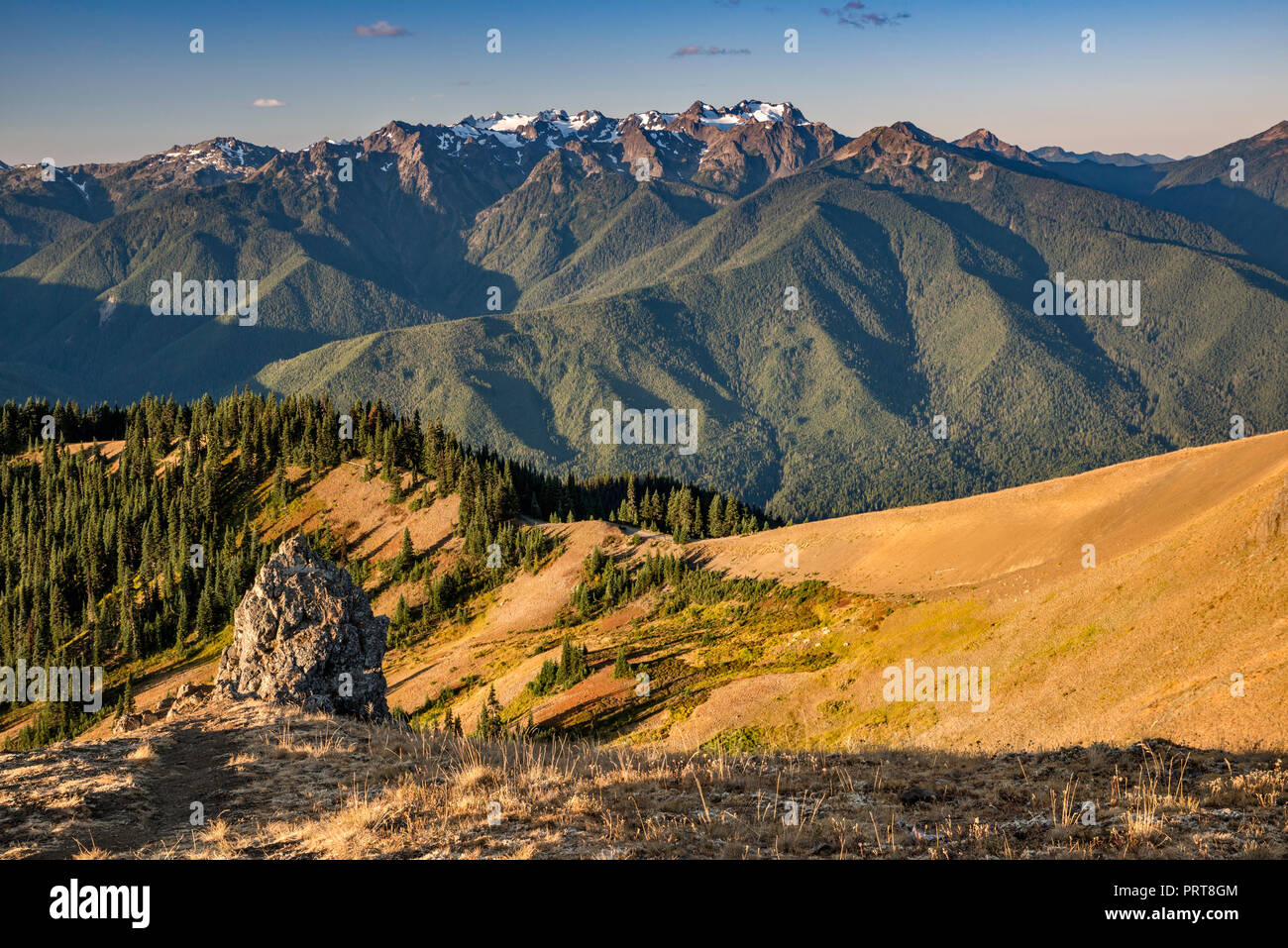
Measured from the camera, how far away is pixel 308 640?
141 ft

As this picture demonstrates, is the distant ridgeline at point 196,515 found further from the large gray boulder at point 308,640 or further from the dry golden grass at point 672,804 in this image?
the dry golden grass at point 672,804

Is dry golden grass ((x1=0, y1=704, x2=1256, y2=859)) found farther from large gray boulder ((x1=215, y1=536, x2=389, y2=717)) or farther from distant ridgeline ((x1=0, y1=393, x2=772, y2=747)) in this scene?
distant ridgeline ((x1=0, y1=393, x2=772, y2=747))

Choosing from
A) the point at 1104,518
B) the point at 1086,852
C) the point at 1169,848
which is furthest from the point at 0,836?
the point at 1104,518

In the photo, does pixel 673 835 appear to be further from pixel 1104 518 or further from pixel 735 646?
Result: pixel 1104 518

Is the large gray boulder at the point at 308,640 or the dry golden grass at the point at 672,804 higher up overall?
the dry golden grass at the point at 672,804

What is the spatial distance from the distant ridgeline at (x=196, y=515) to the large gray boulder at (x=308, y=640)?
92.5 meters

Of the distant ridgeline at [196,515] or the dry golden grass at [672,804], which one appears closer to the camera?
the dry golden grass at [672,804]

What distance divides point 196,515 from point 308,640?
142 m

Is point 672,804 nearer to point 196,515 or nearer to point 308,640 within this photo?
point 308,640

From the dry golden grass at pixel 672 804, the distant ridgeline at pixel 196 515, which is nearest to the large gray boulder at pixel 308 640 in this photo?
the dry golden grass at pixel 672 804

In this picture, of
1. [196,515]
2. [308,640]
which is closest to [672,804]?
[308,640]

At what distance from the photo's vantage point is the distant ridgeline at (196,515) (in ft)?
472
